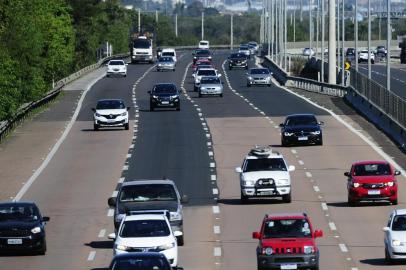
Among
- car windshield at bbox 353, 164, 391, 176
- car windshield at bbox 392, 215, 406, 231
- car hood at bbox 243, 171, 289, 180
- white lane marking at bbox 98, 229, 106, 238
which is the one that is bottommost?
white lane marking at bbox 98, 229, 106, 238

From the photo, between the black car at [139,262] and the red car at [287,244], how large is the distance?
5629 mm

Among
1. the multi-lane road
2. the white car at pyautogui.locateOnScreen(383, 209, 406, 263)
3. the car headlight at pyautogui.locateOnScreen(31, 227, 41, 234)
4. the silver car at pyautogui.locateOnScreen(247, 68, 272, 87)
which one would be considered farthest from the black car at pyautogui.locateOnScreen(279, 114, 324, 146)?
the silver car at pyautogui.locateOnScreen(247, 68, 272, 87)

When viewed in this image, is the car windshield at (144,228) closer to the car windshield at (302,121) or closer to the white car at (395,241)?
the white car at (395,241)

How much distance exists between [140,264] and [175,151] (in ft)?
119

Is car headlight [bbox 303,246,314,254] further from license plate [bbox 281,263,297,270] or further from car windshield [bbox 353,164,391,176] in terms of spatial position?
car windshield [bbox 353,164,391,176]

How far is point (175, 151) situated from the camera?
62.9 meters

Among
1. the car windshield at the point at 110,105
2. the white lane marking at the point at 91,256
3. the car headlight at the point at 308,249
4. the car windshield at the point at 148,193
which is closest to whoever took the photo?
the car headlight at the point at 308,249

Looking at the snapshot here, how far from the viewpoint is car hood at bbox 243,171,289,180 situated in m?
46.6

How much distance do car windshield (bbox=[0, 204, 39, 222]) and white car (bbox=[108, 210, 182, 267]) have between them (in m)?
4.15

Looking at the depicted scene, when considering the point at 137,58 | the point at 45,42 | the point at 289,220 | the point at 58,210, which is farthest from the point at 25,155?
the point at 137,58

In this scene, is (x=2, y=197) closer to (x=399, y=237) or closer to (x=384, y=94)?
(x=399, y=237)

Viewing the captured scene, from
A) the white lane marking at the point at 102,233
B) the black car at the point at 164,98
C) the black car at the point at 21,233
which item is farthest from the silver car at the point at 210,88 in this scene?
the black car at the point at 21,233

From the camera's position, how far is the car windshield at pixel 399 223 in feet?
111

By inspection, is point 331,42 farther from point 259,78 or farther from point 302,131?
point 302,131
